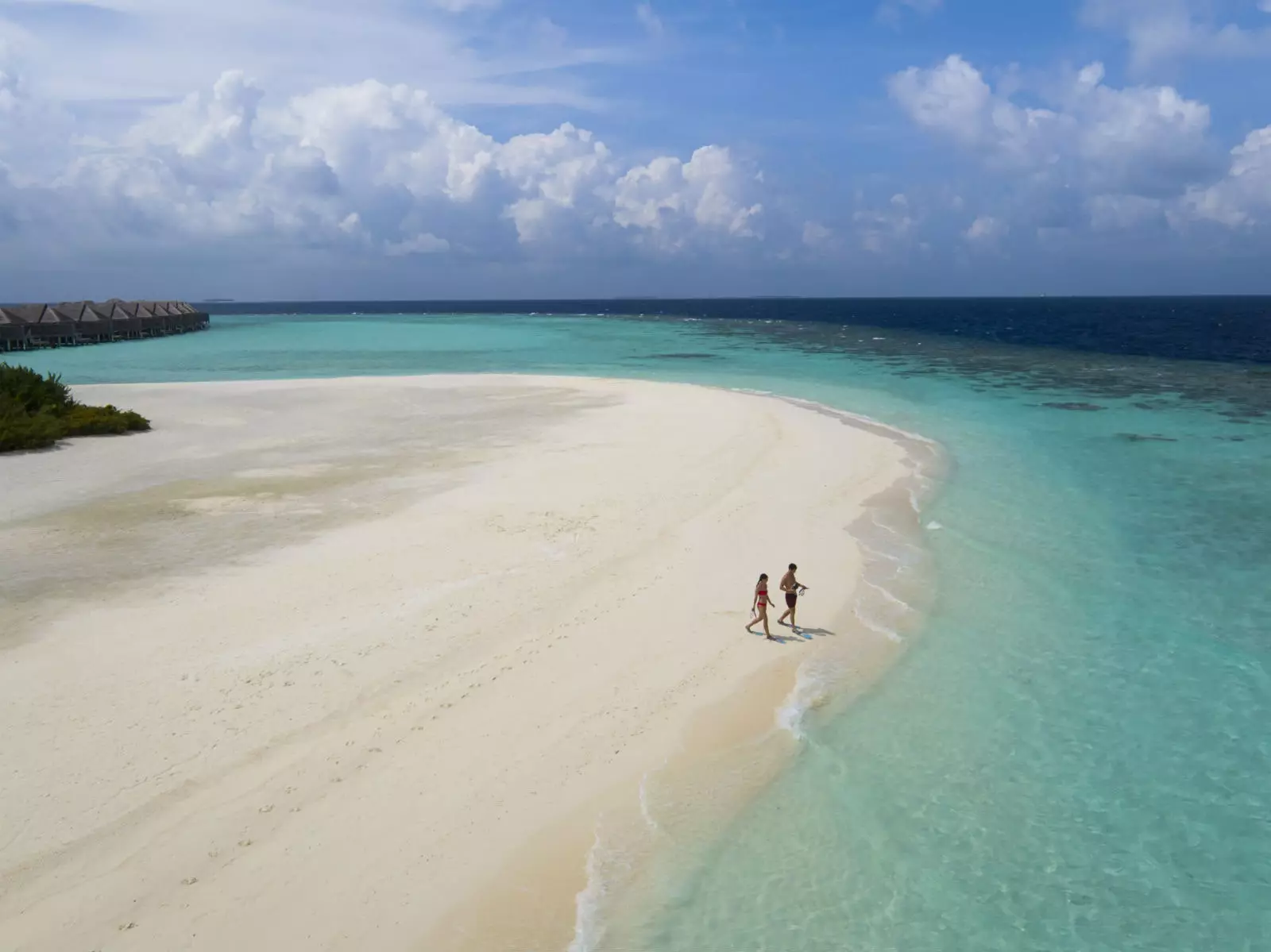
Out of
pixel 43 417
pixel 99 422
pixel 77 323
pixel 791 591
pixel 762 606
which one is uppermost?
pixel 77 323

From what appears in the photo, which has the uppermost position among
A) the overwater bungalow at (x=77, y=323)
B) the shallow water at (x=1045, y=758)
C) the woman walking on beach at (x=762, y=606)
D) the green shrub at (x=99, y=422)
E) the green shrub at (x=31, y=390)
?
the overwater bungalow at (x=77, y=323)

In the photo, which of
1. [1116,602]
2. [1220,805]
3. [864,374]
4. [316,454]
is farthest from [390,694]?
[864,374]

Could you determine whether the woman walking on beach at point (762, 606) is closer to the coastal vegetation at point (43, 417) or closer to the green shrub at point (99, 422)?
the coastal vegetation at point (43, 417)

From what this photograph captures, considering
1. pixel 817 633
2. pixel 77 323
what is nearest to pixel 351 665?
pixel 817 633

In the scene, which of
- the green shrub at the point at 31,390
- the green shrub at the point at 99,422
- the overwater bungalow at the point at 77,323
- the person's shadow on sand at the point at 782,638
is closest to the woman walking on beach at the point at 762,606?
the person's shadow on sand at the point at 782,638

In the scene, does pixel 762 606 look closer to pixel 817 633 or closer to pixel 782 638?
pixel 782 638
